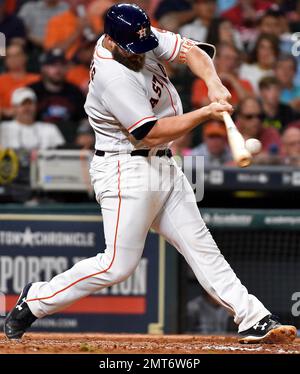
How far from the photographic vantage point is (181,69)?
8898 millimetres

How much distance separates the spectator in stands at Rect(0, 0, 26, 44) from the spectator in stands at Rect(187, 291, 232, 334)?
3409mm

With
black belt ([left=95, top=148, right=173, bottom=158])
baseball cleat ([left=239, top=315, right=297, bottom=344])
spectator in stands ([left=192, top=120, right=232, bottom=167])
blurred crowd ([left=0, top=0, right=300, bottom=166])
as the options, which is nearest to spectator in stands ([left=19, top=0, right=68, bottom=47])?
blurred crowd ([left=0, top=0, right=300, bottom=166])

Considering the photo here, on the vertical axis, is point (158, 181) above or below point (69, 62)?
below

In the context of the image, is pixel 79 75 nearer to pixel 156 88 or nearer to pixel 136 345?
pixel 156 88

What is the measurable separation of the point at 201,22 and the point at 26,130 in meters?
2.22

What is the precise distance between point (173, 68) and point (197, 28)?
2.29 ft

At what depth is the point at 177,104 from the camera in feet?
16.5

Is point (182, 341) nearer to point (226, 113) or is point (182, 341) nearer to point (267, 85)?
point (226, 113)

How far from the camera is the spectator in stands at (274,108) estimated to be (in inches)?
339

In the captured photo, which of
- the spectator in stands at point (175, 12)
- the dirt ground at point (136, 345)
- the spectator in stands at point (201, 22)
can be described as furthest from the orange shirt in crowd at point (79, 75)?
the dirt ground at point (136, 345)

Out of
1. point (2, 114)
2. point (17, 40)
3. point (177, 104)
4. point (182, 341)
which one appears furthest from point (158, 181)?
point (17, 40)

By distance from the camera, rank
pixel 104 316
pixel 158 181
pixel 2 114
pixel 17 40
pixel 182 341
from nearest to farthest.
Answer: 1. pixel 158 181
2. pixel 182 341
3. pixel 104 316
4. pixel 2 114
5. pixel 17 40

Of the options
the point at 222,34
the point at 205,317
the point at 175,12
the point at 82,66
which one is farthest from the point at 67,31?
→ the point at 205,317

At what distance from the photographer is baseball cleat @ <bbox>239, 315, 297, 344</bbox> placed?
4.86 metres
